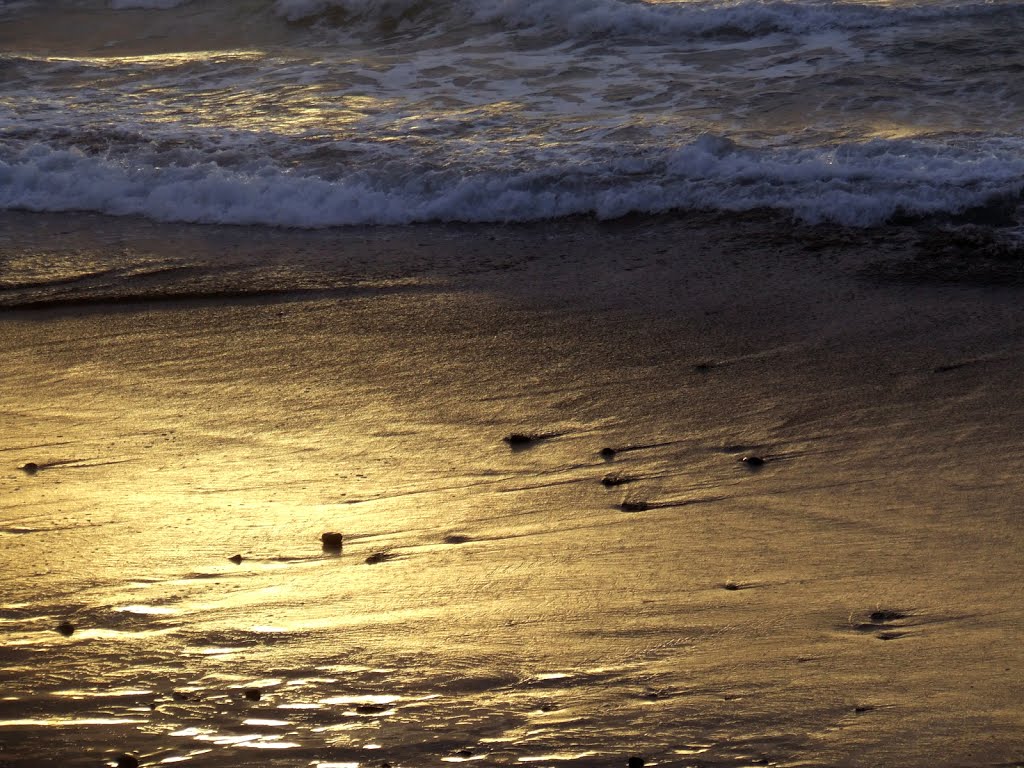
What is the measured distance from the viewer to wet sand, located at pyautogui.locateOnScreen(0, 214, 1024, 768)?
2760mm

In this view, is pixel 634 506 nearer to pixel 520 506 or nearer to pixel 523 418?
pixel 520 506

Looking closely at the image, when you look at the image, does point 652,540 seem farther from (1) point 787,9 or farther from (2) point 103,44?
(2) point 103,44

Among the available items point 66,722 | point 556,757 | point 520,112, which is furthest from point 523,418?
point 520,112

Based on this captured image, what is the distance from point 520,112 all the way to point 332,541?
6.04 meters

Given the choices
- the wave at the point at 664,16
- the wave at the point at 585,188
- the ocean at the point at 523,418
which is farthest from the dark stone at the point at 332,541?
the wave at the point at 664,16

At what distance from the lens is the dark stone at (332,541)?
3.56 metres

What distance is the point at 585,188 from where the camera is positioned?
7.23m

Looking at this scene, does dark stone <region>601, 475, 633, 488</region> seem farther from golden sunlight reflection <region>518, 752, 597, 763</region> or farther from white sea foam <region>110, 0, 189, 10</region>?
white sea foam <region>110, 0, 189, 10</region>

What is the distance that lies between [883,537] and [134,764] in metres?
2.28

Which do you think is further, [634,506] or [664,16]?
[664,16]

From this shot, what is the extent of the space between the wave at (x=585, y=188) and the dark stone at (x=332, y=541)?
3.88 m

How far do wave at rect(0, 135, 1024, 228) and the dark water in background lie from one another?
0.02m

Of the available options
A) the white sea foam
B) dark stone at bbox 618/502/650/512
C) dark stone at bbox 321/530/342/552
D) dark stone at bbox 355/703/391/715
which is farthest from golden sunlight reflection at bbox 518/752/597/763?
the white sea foam

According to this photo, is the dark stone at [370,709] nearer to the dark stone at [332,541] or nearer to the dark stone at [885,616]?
the dark stone at [332,541]
